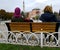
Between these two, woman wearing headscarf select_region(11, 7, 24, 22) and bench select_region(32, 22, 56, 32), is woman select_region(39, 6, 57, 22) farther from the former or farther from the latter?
woman wearing headscarf select_region(11, 7, 24, 22)

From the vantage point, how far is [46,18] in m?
8.55

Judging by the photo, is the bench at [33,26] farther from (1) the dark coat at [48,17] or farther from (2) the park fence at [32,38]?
(1) the dark coat at [48,17]

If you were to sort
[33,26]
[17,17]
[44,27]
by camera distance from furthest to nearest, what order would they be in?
1. [17,17]
2. [33,26]
3. [44,27]

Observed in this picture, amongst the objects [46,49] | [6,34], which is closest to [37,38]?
A: [46,49]

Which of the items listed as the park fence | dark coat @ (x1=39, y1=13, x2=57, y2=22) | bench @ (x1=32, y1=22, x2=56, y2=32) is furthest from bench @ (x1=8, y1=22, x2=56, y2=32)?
dark coat @ (x1=39, y1=13, x2=57, y2=22)

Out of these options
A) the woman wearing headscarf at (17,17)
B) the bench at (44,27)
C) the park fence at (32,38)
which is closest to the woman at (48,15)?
the bench at (44,27)

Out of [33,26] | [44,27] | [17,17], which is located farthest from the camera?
[17,17]

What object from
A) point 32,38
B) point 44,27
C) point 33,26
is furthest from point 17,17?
point 44,27

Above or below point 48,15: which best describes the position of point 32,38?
below

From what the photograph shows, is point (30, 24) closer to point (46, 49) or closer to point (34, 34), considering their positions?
point (34, 34)

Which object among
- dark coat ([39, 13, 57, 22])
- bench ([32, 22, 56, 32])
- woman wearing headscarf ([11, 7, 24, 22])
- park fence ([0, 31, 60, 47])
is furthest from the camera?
woman wearing headscarf ([11, 7, 24, 22])

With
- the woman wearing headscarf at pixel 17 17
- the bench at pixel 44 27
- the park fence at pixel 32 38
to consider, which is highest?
the woman wearing headscarf at pixel 17 17

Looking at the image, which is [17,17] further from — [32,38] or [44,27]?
[44,27]

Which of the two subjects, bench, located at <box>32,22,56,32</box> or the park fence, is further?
bench, located at <box>32,22,56,32</box>
